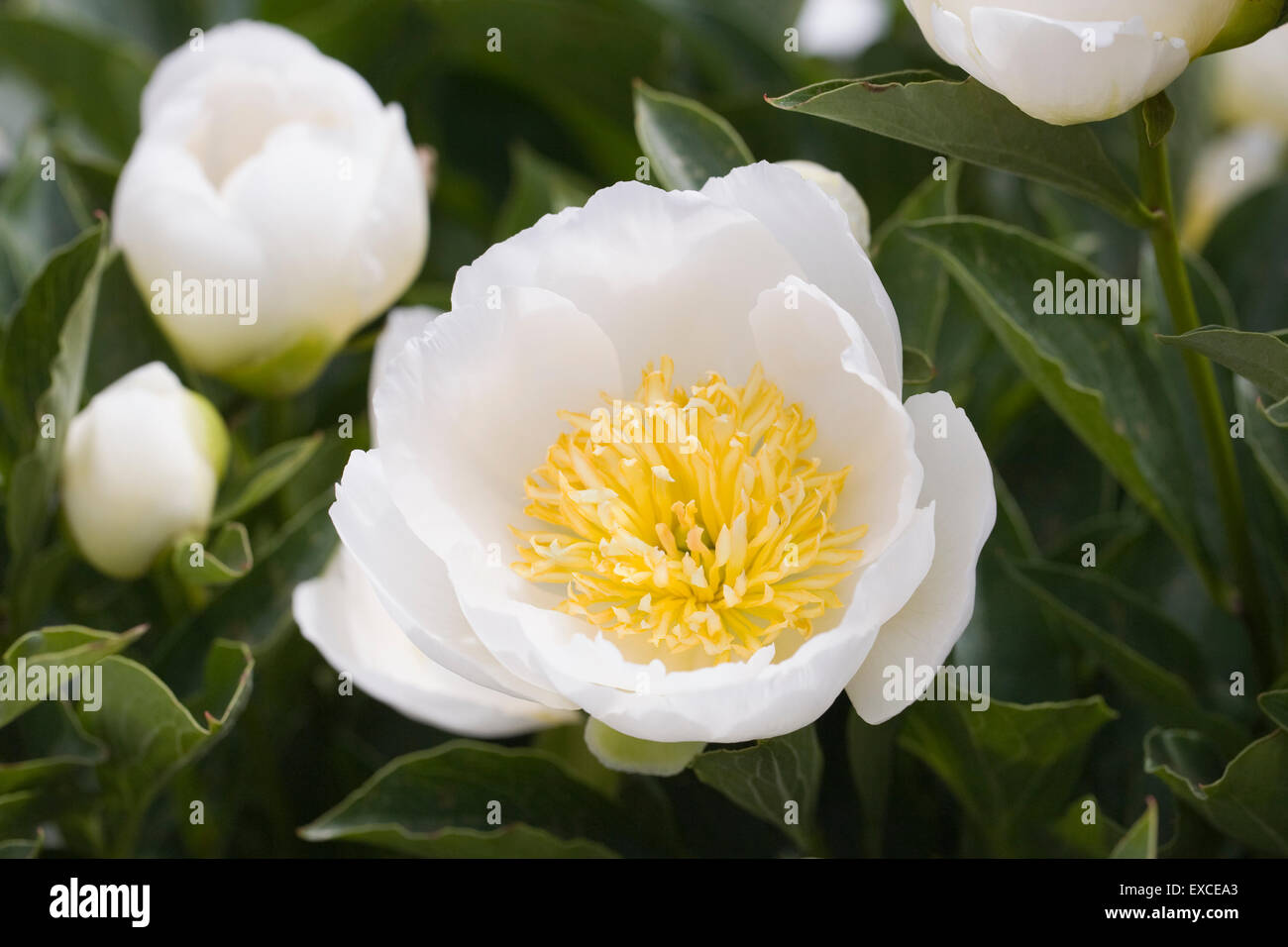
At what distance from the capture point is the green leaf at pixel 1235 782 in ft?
1.45

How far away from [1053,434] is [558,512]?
287mm

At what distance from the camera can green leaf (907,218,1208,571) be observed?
48 cm

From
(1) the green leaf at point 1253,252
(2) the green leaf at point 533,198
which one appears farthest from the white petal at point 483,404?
(1) the green leaf at point 1253,252

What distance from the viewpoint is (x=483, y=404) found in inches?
18.3

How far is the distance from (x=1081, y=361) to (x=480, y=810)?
0.30 m

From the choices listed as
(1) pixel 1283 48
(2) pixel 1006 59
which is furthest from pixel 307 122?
(1) pixel 1283 48

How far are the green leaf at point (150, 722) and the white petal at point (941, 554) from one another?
8.7 inches

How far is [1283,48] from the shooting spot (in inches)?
29.8

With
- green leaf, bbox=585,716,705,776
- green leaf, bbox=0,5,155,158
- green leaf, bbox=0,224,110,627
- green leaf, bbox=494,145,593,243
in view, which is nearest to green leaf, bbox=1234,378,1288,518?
green leaf, bbox=585,716,705,776

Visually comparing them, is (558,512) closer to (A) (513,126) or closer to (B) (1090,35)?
(B) (1090,35)

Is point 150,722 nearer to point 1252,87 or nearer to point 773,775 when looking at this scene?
point 773,775

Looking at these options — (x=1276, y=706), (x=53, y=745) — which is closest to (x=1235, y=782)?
(x=1276, y=706)

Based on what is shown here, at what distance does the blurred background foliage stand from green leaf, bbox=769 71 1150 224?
0.08 m
